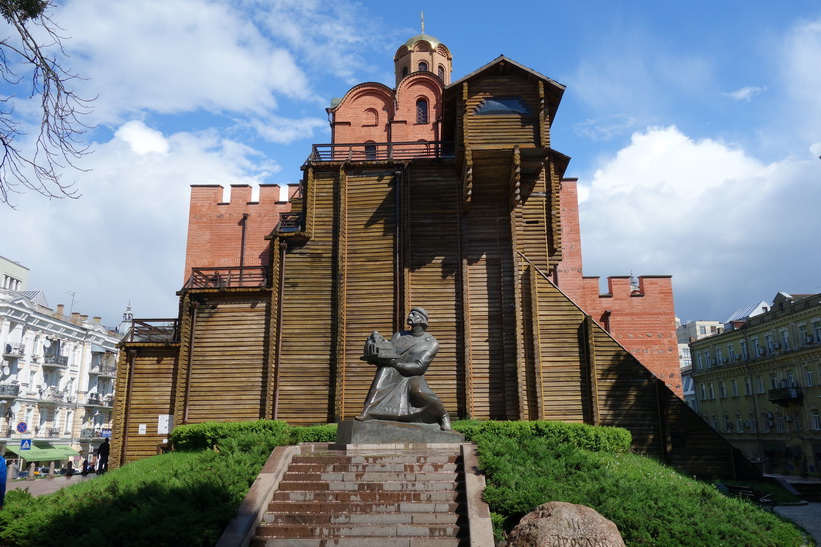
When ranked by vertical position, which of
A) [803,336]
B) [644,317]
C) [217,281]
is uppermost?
[803,336]

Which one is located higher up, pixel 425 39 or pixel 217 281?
pixel 425 39

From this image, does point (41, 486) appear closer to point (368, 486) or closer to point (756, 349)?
point (368, 486)

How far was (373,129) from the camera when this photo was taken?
2847cm

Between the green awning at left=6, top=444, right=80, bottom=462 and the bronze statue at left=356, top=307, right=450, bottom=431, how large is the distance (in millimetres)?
32488

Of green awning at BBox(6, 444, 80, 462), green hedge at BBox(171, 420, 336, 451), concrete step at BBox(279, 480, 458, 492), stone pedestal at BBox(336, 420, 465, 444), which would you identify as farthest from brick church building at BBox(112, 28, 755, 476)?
green awning at BBox(6, 444, 80, 462)

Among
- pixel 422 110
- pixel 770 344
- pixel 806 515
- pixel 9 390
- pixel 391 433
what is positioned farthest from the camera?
pixel 9 390

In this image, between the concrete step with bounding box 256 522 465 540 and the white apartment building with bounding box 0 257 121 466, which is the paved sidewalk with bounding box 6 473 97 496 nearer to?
the concrete step with bounding box 256 522 465 540

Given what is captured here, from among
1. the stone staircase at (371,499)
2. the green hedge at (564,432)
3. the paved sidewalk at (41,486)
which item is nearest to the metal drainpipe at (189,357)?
the paved sidewalk at (41,486)

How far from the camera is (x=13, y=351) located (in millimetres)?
43500

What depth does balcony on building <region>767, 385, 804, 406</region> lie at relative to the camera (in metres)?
38.7

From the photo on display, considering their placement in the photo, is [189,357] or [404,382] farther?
[189,357]

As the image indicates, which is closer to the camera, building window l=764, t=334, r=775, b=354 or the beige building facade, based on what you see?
the beige building facade

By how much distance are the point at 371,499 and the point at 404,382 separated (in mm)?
3068

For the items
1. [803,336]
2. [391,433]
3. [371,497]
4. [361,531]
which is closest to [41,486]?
[391,433]
